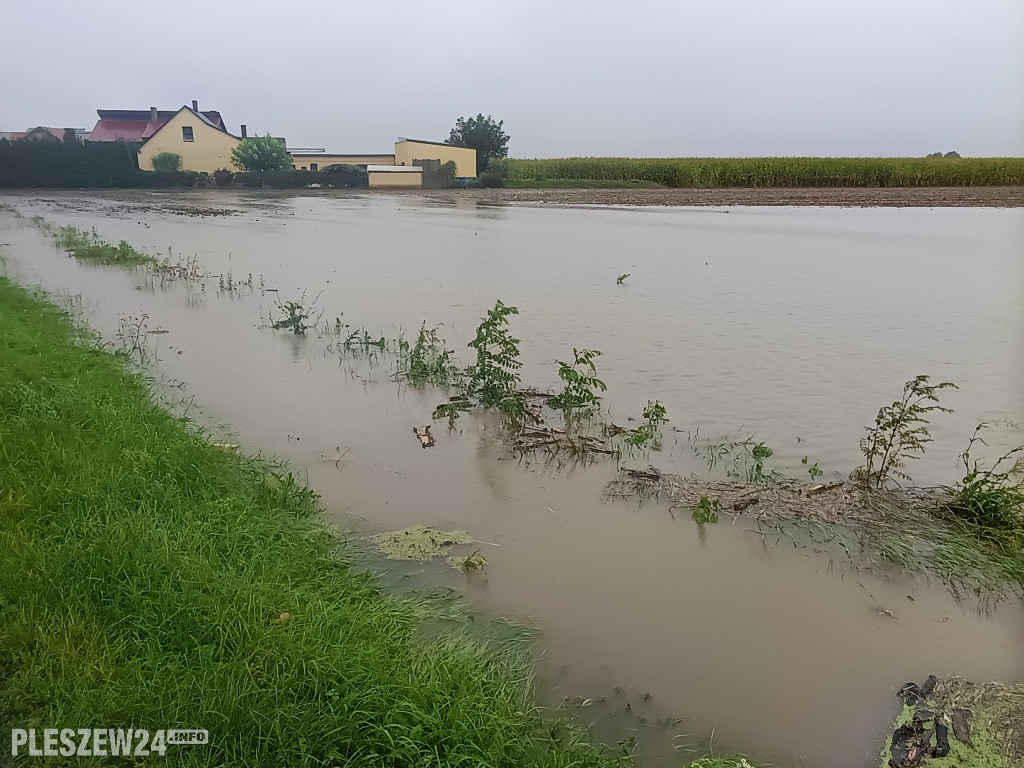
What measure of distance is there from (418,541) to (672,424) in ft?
8.20

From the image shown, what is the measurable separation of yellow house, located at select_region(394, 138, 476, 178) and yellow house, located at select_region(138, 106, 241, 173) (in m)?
11.2

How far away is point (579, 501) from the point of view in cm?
464

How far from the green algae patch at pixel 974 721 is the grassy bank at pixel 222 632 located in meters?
1.24

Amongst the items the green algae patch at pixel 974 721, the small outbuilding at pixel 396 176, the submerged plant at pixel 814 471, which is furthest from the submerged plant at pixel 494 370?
the small outbuilding at pixel 396 176

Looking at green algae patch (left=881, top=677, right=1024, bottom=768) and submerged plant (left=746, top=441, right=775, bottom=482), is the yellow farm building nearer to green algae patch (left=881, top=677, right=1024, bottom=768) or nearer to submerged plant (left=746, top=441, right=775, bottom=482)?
submerged plant (left=746, top=441, right=775, bottom=482)

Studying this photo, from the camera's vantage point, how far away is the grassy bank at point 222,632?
2518mm

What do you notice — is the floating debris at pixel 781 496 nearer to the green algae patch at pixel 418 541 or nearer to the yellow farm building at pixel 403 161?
the green algae patch at pixel 418 541

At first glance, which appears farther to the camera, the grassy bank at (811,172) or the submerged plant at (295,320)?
the grassy bank at (811,172)

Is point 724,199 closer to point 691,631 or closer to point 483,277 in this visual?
point 483,277

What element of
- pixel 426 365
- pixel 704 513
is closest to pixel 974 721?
pixel 704 513

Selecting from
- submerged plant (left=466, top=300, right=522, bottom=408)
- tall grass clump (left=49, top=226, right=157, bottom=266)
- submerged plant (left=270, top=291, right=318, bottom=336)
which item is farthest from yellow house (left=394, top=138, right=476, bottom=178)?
submerged plant (left=466, top=300, right=522, bottom=408)

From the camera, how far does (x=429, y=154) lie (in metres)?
54.9

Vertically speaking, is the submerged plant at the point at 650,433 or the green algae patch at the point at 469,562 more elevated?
the submerged plant at the point at 650,433

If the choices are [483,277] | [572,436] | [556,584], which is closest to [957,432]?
[572,436]
